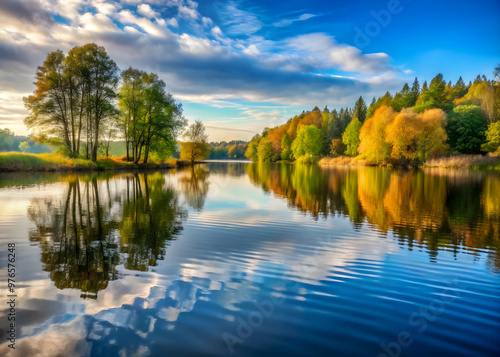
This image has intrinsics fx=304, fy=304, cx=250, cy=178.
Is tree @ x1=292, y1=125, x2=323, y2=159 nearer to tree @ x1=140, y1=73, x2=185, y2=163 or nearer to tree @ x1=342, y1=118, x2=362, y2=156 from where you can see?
tree @ x1=342, y1=118, x2=362, y2=156

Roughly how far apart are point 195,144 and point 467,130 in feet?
215

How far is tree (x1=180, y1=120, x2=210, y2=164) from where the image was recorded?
85.1 metres

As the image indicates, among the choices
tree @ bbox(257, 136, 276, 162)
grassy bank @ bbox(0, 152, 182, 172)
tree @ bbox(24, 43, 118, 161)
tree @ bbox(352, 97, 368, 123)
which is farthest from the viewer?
tree @ bbox(257, 136, 276, 162)

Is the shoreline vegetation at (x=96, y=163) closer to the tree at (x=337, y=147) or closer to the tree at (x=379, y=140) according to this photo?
the tree at (x=379, y=140)

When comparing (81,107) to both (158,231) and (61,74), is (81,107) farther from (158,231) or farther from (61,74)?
(158,231)

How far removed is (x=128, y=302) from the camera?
514 centimetres

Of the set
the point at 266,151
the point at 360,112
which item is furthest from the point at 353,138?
the point at 266,151

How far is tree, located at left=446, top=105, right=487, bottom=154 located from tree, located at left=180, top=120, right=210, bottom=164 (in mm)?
60669

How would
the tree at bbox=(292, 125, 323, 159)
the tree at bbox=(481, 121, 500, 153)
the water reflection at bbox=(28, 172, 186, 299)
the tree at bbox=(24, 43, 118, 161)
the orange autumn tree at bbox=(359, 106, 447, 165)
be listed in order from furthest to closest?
the tree at bbox=(292, 125, 323, 159), the orange autumn tree at bbox=(359, 106, 447, 165), the tree at bbox=(481, 121, 500, 153), the tree at bbox=(24, 43, 118, 161), the water reflection at bbox=(28, 172, 186, 299)

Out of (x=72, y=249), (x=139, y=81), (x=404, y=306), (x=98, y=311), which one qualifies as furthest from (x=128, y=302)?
(x=139, y=81)

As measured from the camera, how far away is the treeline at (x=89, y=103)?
3953 cm

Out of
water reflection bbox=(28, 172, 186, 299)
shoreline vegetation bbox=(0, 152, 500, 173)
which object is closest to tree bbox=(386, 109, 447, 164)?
shoreline vegetation bbox=(0, 152, 500, 173)

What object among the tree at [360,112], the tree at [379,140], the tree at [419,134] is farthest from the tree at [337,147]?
the tree at [419,134]

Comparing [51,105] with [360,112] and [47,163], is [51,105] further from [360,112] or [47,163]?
[360,112]
